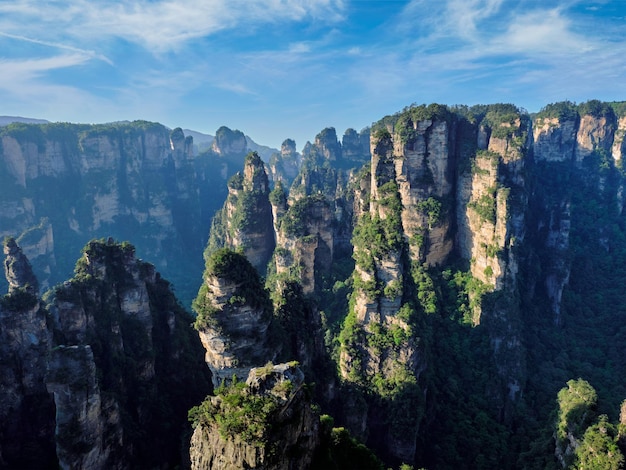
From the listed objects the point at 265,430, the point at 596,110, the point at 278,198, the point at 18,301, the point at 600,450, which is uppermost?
the point at 596,110

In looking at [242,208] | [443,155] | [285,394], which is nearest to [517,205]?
[443,155]

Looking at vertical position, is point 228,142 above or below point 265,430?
above

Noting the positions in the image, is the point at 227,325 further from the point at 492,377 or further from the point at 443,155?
the point at 443,155

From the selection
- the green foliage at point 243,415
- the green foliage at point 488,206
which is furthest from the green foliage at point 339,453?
the green foliage at point 488,206

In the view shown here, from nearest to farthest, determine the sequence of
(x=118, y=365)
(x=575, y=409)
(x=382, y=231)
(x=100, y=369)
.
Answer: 1. (x=100, y=369)
2. (x=575, y=409)
3. (x=118, y=365)
4. (x=382, y=231)

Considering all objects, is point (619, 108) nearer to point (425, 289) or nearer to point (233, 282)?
point (425, 289)

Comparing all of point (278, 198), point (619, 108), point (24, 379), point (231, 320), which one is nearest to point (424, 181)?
point (278, 198)

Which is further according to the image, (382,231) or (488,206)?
(488,206)

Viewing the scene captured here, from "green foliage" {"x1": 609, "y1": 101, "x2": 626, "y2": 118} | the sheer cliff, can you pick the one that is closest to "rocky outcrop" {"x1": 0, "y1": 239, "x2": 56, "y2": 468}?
the sheer cliff

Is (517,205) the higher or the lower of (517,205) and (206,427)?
the higher
